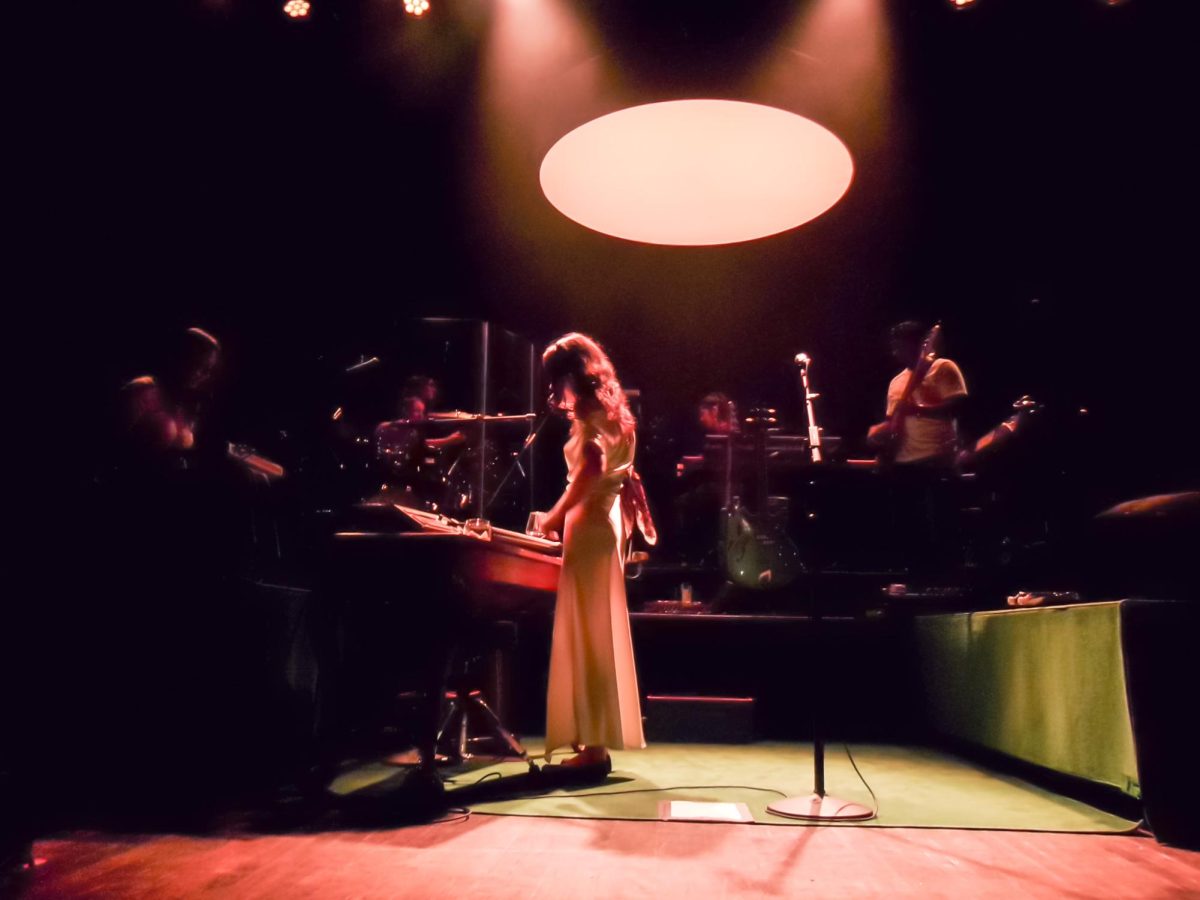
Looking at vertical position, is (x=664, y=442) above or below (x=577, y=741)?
above

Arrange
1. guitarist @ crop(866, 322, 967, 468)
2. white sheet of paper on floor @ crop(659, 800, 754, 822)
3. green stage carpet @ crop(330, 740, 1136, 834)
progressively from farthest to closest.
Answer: guitarist @ crop(866, 322, 967, 468), green stage carpet @ crop(330, 740, 1136, 834), white sheet of paper on floor @ crop(659, 800, 754, 822)

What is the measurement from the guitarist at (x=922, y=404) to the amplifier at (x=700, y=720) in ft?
7.25

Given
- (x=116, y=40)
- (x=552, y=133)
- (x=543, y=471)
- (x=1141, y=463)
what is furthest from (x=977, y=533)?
(x=116, y=40)

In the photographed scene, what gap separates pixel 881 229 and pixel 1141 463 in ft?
9.42

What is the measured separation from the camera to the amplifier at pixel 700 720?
5.23 meters

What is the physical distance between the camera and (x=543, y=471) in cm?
718

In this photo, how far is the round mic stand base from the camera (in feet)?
10.1

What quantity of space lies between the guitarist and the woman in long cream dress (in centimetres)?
298

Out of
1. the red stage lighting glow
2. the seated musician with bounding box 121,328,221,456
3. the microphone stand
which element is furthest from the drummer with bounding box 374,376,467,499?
the microphone stand

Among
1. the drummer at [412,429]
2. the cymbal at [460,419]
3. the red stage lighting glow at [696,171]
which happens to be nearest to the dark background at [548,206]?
the red stage lighting glow at [696,171]

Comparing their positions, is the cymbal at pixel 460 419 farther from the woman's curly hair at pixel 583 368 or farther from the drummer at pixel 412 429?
the woman's curly hair at pixel 583 368

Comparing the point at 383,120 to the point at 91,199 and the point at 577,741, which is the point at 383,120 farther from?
the point at 577,741

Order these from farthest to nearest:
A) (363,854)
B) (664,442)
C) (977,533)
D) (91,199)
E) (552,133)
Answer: (664,442)
(977,533)
(91,199)
(552,133)
(363,854)

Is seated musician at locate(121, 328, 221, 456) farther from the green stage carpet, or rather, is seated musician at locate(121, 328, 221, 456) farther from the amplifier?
the amplifier
